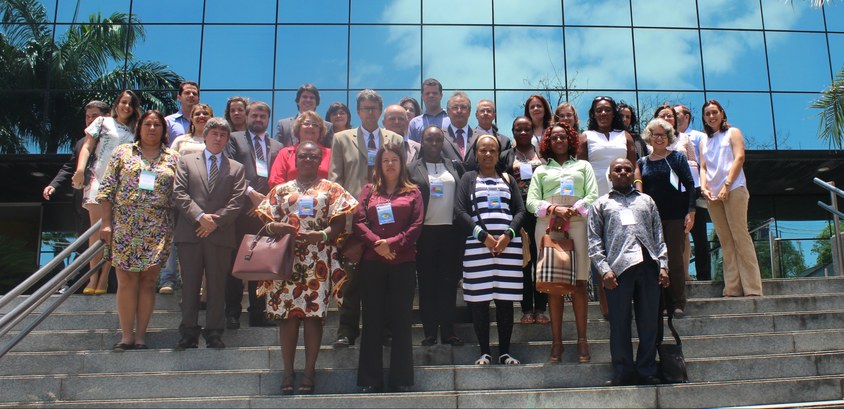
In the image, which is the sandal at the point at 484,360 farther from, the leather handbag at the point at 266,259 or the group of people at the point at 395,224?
the leather handbag at the point at 266,259

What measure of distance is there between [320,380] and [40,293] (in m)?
2.46

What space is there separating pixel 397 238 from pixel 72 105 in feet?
39.3

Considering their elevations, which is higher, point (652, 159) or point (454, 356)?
point (652, 159)

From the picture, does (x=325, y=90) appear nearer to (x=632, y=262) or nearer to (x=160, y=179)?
(x=160, y=179)

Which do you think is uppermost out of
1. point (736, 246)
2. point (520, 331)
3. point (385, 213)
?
point (385, 213)

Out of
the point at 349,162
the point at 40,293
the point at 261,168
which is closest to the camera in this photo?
the point at 40,293

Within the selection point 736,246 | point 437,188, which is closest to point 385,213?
point 437,188

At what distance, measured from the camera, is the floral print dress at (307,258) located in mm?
5355

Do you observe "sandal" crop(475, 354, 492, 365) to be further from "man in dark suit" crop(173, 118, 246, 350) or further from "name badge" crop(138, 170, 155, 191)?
"name badge" crop(138, 170, 155, 191)

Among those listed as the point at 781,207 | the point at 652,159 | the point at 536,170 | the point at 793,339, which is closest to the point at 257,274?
the point at 536,170

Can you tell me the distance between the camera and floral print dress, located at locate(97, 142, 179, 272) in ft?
19.3

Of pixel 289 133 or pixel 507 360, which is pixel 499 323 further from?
pixel 289 133

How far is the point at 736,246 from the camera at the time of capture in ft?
23.9

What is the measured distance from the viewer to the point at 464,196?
6.14 metres
